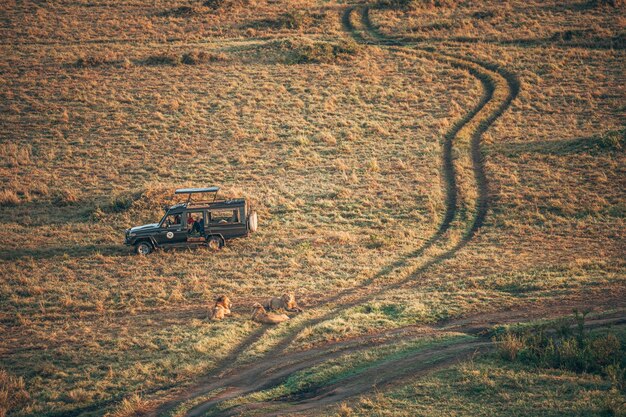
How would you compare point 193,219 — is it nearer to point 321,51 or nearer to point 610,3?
point 321,51

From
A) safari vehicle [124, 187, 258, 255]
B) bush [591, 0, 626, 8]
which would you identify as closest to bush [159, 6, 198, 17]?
bush [591, 0, 626, 8]

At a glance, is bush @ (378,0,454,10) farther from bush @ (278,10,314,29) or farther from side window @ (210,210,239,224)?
side window @ (210,210,239,224)

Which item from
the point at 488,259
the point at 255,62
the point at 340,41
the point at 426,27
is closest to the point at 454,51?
the point at 426,27

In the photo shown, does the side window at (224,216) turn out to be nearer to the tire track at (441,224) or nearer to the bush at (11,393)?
the tire track at (441,224)

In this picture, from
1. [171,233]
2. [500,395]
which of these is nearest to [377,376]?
[500,395]

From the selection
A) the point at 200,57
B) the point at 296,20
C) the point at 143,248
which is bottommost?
the point at 143,248

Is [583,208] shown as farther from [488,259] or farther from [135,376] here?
[135,376]
